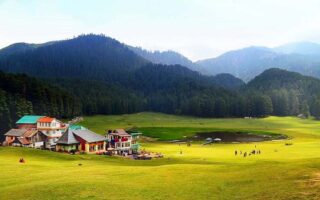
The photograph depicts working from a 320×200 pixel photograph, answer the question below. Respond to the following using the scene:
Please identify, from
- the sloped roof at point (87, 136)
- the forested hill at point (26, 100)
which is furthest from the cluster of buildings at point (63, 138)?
the forested hill at point (26, 100)

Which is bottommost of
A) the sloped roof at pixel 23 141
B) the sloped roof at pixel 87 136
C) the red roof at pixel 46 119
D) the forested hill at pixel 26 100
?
the sloped roof at pixel 23 141

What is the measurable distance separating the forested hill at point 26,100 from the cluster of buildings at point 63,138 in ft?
77.4

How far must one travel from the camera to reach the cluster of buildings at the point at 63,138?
76812mm

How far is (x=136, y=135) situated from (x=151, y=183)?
90.2 meters

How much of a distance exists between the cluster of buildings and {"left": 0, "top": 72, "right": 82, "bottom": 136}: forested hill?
23.6 metres

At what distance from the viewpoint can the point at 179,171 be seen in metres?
38.8

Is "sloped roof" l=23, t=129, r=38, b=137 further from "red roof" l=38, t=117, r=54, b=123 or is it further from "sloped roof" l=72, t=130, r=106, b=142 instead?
"sloped roof" l=72, t=130, r=106, b=142

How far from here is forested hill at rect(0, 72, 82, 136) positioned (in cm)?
11669

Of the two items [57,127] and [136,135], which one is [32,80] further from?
[57,127]

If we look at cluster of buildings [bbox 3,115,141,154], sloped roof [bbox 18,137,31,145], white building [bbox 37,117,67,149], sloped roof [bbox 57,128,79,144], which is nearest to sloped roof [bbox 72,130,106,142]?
cluster of buildings [bbox 3,115,141,154]

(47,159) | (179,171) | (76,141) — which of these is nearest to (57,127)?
(76,141)

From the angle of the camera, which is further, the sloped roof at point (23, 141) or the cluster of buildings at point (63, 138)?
the sloped roof at point (23, 141)

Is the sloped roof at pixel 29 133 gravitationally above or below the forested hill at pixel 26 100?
below

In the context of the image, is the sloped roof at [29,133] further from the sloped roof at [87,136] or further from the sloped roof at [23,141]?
the sloped roof at [87,136]
